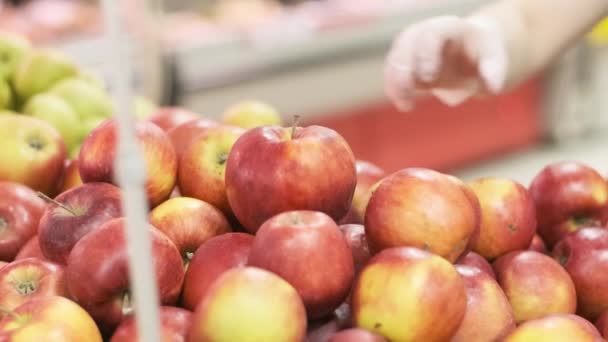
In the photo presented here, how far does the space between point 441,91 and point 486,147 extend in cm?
326

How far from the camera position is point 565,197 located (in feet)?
4.16

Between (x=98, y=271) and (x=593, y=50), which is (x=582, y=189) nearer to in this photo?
(x=98, y=271)

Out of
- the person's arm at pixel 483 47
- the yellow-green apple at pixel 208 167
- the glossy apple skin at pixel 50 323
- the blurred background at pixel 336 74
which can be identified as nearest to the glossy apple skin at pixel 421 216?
the yellow-green apple at pixel 208 167

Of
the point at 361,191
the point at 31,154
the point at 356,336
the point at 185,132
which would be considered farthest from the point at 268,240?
the point at 31,154

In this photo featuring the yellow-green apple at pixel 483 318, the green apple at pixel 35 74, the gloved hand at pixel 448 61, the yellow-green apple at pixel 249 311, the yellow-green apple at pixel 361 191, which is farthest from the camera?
the green apple at pixel 35 74

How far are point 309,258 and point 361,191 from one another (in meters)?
0.35

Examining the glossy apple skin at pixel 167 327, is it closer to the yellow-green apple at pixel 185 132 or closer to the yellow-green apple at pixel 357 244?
the yellow-green apple at pixel 357 244

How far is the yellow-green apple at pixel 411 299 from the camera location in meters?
0.89

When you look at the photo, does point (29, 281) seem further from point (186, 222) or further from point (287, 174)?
point (287, 174)

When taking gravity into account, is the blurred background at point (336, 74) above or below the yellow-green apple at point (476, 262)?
below

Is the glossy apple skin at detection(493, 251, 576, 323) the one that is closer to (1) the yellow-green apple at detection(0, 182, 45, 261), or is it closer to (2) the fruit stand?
(2) the fruit stand

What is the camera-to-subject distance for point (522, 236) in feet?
3.86

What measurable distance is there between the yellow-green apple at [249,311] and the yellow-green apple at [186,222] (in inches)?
8.9

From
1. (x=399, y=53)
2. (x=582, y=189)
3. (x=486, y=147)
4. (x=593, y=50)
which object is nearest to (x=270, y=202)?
(x=582, y=189)
